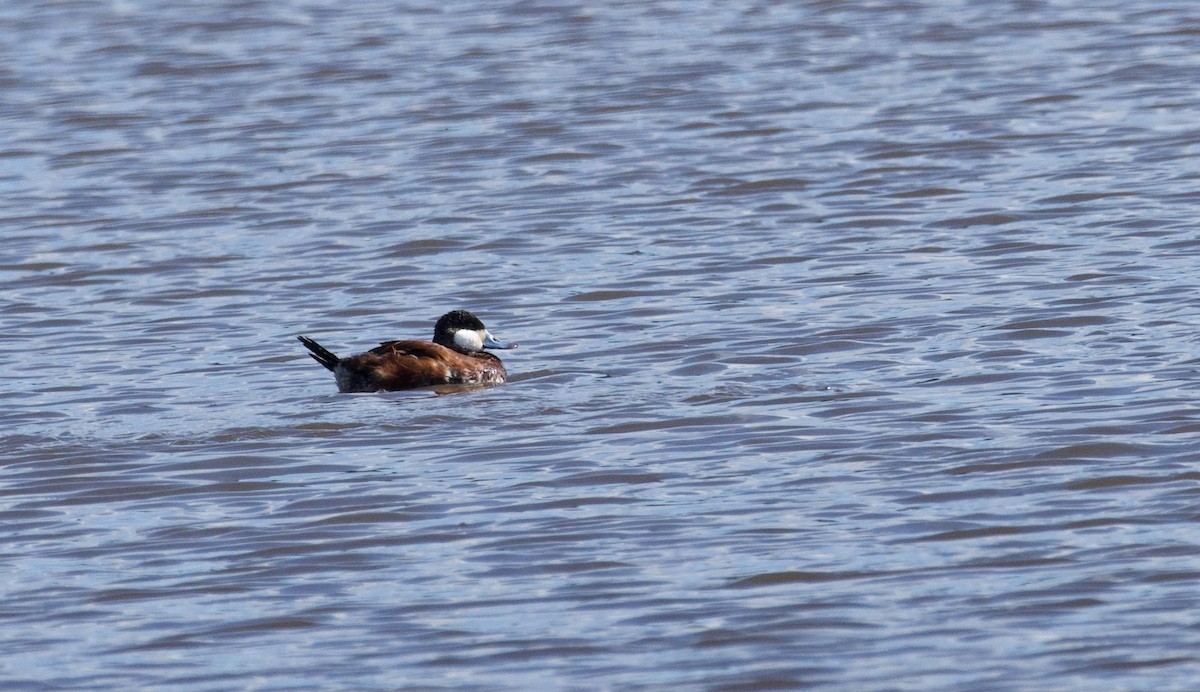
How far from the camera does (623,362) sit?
10242 millimetres

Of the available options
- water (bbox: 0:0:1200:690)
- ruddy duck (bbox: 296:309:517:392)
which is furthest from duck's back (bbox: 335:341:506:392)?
water (bbox: 0:0:1200:690)

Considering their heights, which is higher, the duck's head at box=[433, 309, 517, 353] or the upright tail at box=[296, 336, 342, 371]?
the upright tail at box=[296, 336, 342, 371]

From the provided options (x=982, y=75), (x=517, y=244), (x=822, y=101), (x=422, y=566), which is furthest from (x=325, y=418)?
(x=982, y=75)

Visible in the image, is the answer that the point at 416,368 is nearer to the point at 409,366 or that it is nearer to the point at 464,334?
the point at 409,366

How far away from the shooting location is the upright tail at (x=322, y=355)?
10.2 meters

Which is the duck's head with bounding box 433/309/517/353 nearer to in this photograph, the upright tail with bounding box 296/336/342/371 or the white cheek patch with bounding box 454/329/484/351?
the white cheek patch with bounding box 454/329/484/351

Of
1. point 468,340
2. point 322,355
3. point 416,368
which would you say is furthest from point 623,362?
point 322,355

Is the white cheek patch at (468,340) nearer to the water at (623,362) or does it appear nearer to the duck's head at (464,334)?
the duck's head at (464,334)

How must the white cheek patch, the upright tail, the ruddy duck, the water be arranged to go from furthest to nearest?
1. the white cheek patch
2. the upright tail
3. the ruddy duck
4. the water

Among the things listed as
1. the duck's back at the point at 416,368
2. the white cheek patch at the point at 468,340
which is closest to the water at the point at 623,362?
the duck's back at the point at 416,368

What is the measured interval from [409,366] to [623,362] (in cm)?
99

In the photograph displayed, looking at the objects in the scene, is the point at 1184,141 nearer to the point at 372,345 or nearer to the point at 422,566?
the point at 372,345

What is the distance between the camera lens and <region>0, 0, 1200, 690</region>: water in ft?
20.5

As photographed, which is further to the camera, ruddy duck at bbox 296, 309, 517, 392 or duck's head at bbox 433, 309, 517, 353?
duck's head at bbox 433, 309, 517, 353
